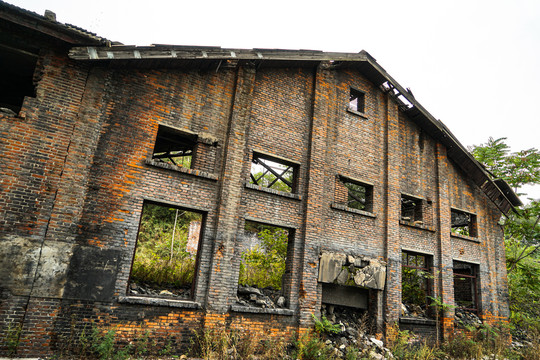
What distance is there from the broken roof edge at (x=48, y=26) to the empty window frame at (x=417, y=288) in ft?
37.3

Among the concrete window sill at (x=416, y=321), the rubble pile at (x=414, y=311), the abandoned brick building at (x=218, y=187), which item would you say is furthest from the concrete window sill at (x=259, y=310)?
the rubble pile at (x=414, y=311)

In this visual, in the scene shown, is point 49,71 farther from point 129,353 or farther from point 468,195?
point 468,195

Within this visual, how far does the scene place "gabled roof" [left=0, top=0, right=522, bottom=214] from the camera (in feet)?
22.6

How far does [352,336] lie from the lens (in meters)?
9.37

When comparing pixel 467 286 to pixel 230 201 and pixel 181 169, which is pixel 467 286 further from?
pixel 181 169

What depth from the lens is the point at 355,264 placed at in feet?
33.0

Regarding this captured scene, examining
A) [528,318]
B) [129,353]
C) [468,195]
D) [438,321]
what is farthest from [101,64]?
[528,318]

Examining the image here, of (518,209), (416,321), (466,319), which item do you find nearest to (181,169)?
(416,321)

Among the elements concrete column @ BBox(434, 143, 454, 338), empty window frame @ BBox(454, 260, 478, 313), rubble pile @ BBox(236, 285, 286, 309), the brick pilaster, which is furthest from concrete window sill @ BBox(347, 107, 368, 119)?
empty window frame @ BBox(454, 260, 478, 313)

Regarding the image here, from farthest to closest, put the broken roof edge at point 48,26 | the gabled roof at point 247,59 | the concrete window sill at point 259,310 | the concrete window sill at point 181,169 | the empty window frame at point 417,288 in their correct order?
the empty window frame at point 417,288 → the concrete window sill at point 259,310 → the concrete window sill at point 181,169 → the gabled roof at point 247,59 → the broken roof edge at point 48,26

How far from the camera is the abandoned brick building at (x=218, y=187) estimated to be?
6.66m

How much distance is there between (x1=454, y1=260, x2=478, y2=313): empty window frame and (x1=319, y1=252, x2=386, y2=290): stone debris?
13.8 ft

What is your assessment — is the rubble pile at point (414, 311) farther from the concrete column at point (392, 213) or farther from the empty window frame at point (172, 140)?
the empty window frame at point (172, 140)

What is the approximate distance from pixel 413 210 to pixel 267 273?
6138mm
